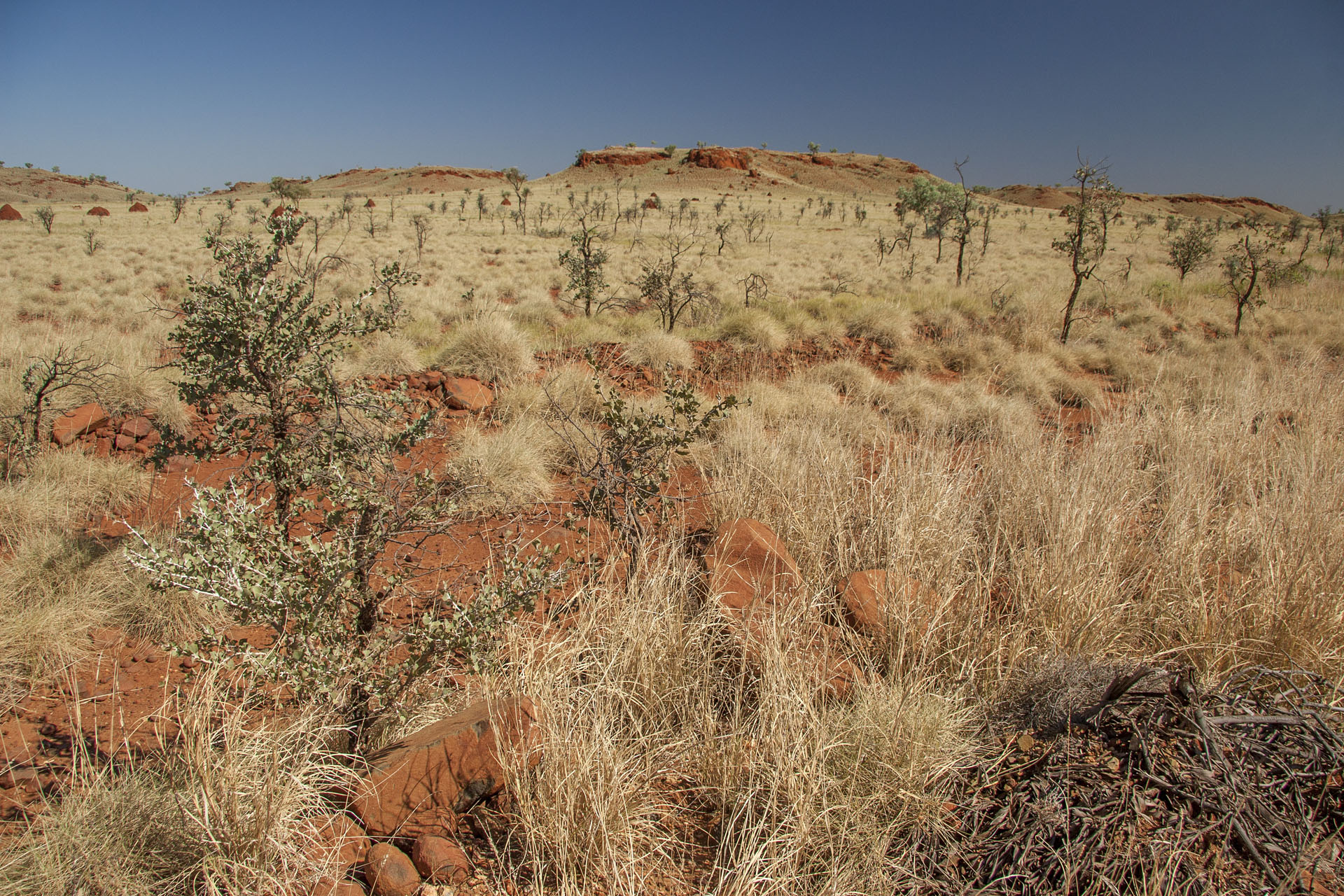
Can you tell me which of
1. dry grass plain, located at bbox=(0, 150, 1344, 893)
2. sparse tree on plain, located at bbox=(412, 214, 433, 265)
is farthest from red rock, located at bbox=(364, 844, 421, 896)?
sparse tree on plain, located at bbox=(412, 214, 433, 265)

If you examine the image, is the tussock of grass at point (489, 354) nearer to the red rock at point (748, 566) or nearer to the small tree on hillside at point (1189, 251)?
the red rock at point (748, 566)

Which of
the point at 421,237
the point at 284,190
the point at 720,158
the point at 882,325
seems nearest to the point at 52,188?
the point at 284,190

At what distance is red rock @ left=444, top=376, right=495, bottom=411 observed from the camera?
232 inches

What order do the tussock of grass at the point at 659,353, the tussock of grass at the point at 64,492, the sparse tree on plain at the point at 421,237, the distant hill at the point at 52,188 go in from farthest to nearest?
1. the distant hill at the point at 52,188
2. the sparse tree on plain at the point at 421,237
3. the tussock of grass at the point at 659,353
4. the tussock of grass at the point at 64,492

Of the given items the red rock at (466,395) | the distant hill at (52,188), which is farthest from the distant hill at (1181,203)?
the distant hill at (52,188)

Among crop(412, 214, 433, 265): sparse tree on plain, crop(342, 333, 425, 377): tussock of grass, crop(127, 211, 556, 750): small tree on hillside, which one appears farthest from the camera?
crop(412, 214, 433, 265): sparse tree on plain

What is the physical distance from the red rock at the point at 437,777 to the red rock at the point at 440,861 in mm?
55

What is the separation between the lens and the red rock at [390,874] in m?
1.57

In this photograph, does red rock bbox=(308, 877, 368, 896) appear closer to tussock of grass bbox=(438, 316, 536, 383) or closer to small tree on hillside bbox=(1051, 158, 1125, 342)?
tussock of grass bbox=(438, 316, 536, 383)

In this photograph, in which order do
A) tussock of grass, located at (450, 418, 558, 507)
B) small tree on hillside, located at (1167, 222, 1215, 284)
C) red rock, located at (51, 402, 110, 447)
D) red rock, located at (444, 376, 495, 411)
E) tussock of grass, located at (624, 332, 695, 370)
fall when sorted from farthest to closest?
small tree on hillside, located at (1167, 222, 1215, 284)
tussock of grass, located at (624, 332, 695, 370)
red rock, located at (444, 376, 495, 411)
red rock, located at (51, 402, 110, 447)
tussock of grass, located at (450, 418, 558, 507)

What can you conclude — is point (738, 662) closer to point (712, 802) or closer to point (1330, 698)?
point (712, 802)

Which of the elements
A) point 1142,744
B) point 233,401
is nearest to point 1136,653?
point 1142,744

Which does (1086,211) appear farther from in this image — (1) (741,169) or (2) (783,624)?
(1) (741,169)

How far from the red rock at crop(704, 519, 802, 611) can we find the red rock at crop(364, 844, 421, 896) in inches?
55.6
